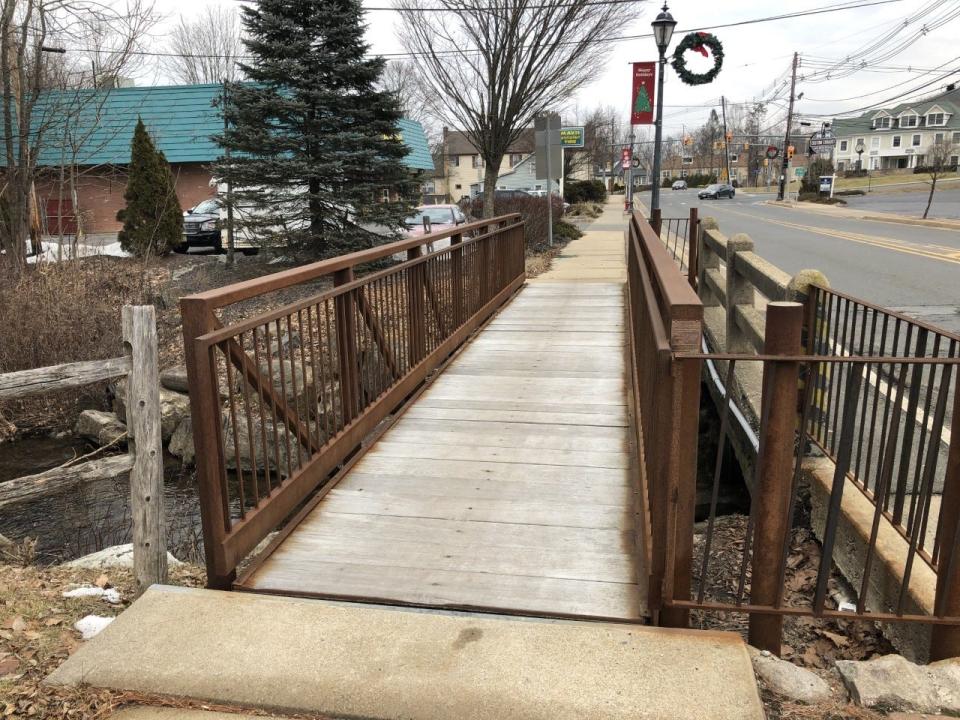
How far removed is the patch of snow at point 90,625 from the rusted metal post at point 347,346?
188 cm

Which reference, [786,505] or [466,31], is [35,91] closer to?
[466,31]

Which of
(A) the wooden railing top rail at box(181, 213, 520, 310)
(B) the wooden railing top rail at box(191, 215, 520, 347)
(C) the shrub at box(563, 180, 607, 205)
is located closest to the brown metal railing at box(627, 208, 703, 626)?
(B) the wooden railing top rail at box(191, 215, 520, 347)

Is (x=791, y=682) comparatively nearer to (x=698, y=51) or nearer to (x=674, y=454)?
(x=674, y=454)

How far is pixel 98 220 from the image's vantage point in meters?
27.4

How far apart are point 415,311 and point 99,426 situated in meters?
5.00

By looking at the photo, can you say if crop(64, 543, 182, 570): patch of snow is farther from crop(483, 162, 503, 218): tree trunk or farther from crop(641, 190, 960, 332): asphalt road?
crop(483, 162, 503, 218): tree trunk

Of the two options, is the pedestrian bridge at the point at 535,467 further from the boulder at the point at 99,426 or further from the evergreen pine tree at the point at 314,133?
the evergreen pine tree at the point at 314,133

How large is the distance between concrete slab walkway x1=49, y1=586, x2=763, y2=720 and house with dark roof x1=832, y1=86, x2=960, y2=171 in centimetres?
10891

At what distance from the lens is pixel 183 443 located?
8898 millimetres

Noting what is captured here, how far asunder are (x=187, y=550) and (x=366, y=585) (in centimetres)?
283

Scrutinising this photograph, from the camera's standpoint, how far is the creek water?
602 centimetres

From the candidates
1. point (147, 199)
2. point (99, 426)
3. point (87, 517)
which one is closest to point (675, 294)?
point (87, 517)

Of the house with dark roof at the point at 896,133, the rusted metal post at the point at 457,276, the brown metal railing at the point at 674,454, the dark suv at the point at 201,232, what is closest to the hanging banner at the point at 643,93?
the dark suv at the point at 201,232

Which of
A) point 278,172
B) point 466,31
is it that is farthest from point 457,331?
point 466,31
